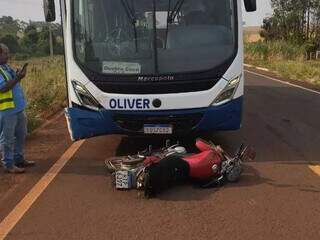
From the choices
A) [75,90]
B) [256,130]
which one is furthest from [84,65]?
[256,130]

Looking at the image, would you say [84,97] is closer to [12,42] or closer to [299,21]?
[299,21]

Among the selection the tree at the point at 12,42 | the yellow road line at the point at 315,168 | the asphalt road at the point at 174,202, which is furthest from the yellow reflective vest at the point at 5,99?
the tree at the point at 12,42

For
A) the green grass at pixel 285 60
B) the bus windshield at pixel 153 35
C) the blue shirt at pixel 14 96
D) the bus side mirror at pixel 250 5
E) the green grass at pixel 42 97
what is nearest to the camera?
the blue shirt at pixel 14 96

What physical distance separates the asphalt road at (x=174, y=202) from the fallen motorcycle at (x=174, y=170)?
0.12 m

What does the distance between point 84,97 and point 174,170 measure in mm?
2194

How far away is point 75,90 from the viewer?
8172 mm

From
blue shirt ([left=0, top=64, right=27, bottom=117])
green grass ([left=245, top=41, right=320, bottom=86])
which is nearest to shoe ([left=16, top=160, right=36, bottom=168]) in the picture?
blue shirt ([left=0, top=64, right=27, bottom=117])

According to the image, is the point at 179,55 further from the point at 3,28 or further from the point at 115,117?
the point at 3,28

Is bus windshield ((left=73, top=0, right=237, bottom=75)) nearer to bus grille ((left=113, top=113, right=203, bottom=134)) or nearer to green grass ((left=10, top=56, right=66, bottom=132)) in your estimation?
bus grille ((left=113, top=113, right=203, bottom=134))

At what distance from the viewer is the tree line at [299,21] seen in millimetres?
43562

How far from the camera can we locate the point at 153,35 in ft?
27.0

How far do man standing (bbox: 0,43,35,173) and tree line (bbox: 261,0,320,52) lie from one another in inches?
1430

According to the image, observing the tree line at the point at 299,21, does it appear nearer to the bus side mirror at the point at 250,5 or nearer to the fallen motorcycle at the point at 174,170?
the bus side mirror at the point at 250,5

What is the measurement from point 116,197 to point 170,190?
2.11 feet
